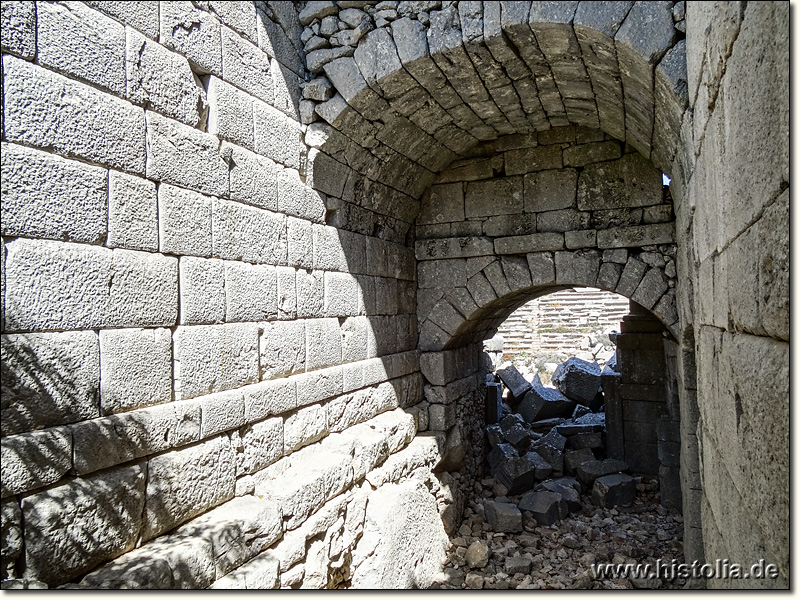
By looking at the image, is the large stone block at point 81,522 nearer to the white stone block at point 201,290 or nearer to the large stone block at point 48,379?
the large stone block at point 48,379

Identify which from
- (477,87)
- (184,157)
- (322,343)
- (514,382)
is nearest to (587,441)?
(514,382)

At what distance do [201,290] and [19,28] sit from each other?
1.44m

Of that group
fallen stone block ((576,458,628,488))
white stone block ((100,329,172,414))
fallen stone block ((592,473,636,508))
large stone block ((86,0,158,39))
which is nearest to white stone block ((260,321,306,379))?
white stone block ((100,329,172,414))

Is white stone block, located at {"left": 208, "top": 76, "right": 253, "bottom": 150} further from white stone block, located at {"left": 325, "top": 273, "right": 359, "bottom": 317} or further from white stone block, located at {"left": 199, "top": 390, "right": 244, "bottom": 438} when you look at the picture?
white stone block, located at {"left": 199, "top": 390, "right": 244, "bottom": 438}

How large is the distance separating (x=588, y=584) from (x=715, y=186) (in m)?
3.85

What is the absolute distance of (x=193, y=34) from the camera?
3.20 m

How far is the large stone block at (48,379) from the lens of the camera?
7.12ft

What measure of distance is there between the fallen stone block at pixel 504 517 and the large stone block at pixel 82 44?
5.20 metres

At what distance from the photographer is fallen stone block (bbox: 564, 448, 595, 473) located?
718 cm

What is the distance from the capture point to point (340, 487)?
406 cm

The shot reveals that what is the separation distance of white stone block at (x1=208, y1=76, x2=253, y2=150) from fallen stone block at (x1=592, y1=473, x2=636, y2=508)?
5496mm

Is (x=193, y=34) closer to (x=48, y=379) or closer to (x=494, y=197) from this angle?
(x=48, y=379)

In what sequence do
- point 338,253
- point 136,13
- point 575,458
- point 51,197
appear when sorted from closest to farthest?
1. point 51,197
2. point 136,13
3. point 338,253
4. point 575,458

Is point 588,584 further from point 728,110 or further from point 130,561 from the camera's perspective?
point 728,110
